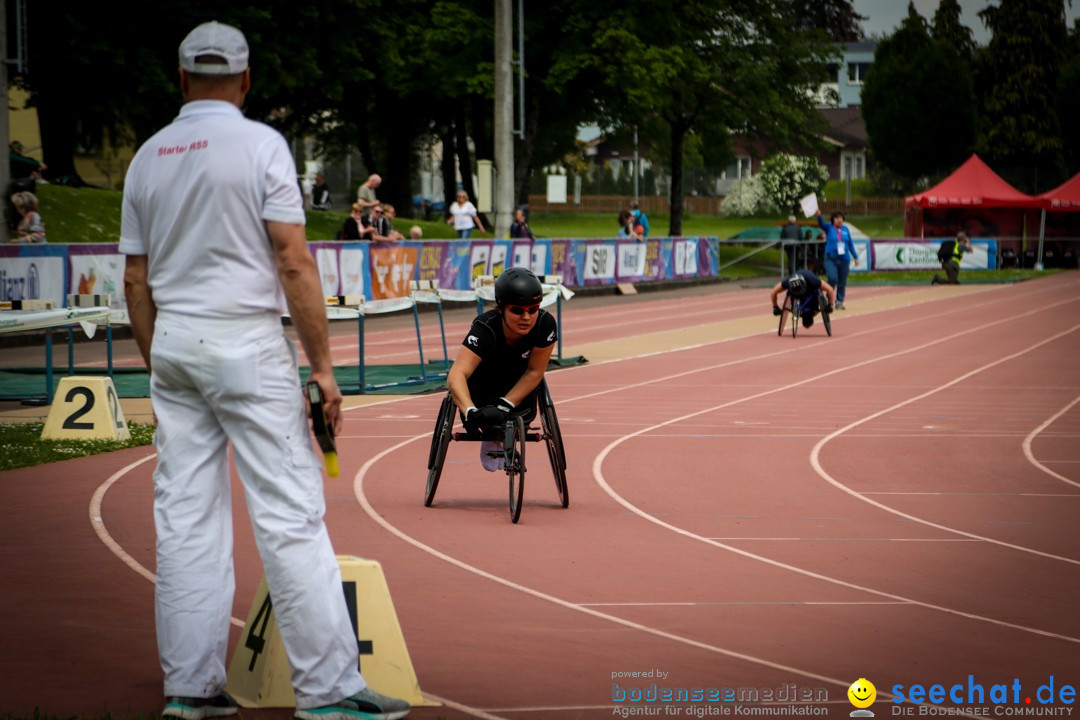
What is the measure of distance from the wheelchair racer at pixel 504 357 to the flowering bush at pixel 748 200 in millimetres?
82052

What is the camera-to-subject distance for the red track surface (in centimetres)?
593

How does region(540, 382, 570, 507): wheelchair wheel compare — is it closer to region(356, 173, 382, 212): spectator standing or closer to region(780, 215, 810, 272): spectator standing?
region(356, 173, 382, 212): spectator standing

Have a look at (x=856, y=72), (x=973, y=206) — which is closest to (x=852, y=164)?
(x=856, y=72)

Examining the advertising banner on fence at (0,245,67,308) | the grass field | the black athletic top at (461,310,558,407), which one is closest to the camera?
the black athletic top at (461,310,558,407)

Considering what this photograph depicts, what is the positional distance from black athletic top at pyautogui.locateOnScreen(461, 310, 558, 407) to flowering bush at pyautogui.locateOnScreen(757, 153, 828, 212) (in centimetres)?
7791

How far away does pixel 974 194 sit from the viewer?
5694cm

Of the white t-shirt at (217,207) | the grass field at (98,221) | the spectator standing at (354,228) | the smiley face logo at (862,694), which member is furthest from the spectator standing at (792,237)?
the white t-shirt at (217,207)

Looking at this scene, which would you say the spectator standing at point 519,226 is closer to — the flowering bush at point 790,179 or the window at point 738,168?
the flowering bush at point 790,179

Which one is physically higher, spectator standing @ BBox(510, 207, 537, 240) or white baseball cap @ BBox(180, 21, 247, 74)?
white baseball cap @ BBox(180, 21, 247, 74)

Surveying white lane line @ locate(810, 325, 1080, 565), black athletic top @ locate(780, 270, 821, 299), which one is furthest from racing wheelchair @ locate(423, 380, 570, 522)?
black athletic top @ locate(780, 270, 821, 299)

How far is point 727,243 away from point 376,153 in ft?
63.9

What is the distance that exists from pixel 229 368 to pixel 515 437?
445 centimetres

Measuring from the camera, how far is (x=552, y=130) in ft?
192

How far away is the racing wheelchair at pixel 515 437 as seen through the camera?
9.16m
